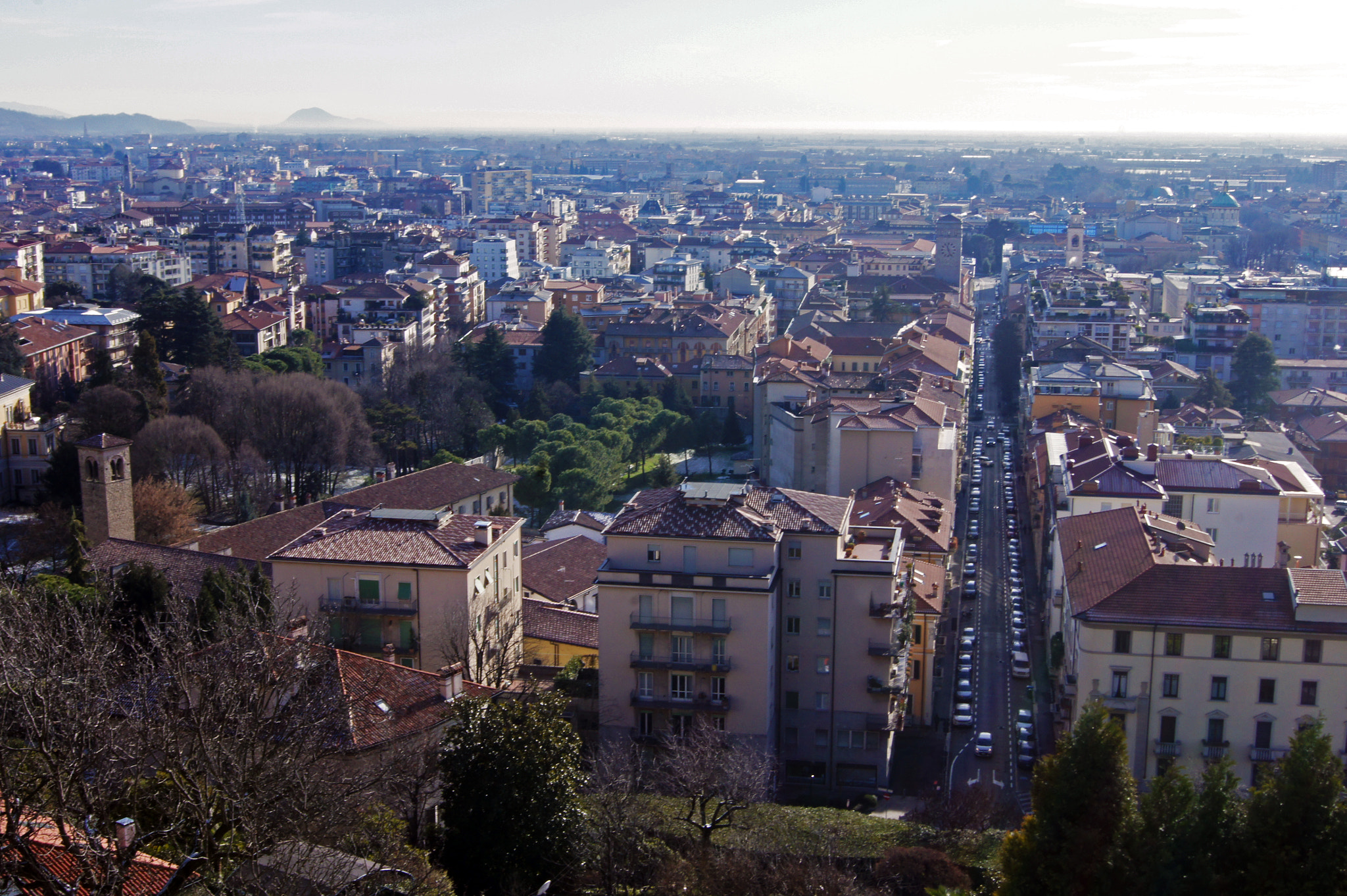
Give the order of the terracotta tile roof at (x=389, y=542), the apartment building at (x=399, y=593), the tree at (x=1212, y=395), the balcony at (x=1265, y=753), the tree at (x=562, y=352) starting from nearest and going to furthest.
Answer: the balcony at (x=1265, y=753), the apartment building at (x=399, y=593), the terracotta tile roof at (x=389, y=542), the tree at (x=1212, y=395), the tree at (x=562, y=352)

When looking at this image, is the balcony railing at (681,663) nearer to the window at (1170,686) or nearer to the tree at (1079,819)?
the window at (1170,686)

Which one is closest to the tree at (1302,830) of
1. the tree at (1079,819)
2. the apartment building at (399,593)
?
the tree at (1079,819)

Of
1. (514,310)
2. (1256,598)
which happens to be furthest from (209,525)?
(514,310)

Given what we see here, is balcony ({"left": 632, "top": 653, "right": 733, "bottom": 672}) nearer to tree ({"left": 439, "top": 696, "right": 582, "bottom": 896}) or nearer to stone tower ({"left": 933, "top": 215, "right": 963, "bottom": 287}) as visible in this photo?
tree ({"left": 439, "top": 696, "right": 582, "bottom": 896})

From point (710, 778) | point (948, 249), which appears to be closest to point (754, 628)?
point (710, 778)

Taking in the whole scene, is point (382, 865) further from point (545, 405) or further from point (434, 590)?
point (545, 405)

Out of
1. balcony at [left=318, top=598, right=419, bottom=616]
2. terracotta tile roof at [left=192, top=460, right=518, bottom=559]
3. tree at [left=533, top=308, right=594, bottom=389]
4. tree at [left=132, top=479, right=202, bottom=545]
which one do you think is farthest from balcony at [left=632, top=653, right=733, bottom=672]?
tree at [left=533, top=308, right=594, bottom=389]

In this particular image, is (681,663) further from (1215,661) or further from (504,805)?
(1215,661)

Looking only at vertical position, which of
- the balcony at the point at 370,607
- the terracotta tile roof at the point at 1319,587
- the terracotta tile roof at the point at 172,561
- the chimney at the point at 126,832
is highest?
the chimney at the point at 126,832
